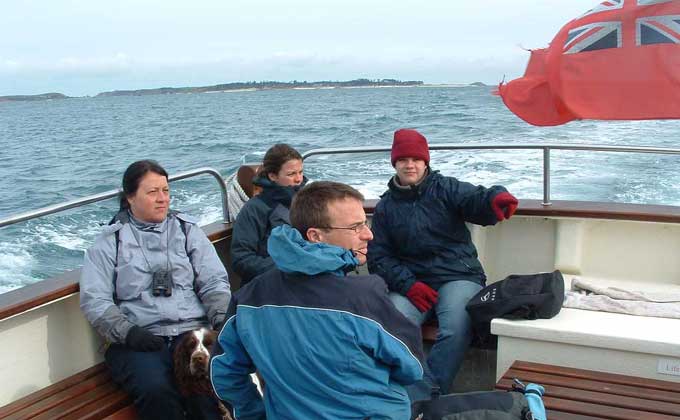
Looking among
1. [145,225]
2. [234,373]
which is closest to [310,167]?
[145,225]

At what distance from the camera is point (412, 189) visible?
375 centimetres

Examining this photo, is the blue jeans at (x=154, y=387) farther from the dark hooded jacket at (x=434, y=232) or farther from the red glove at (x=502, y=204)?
the red glove at (x=502, y=204)

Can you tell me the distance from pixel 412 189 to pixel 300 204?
6.06 ft

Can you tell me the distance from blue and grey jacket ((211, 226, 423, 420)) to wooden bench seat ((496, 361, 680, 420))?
97 centimetres

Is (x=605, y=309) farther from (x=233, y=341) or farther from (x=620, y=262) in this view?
(x=233, y=341)

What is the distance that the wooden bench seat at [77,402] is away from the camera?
2.86 m

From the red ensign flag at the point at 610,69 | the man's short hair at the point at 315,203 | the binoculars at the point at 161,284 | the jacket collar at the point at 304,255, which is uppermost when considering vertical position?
the red ensign flag at the point at 610,69

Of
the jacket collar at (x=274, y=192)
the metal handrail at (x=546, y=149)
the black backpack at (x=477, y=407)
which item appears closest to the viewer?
the black backpack at (x=477, y=407)

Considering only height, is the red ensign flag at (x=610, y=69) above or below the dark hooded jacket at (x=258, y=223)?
above

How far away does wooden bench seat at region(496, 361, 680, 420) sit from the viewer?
256 centimetres

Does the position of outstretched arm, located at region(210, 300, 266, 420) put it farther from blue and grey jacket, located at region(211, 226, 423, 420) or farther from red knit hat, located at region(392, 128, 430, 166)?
red knit hat, located at region(392, 128, 430, 166)

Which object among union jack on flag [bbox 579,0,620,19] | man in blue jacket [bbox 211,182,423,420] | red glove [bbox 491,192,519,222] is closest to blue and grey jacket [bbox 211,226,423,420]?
man in blue jacket [bbox 211,182,423,420]

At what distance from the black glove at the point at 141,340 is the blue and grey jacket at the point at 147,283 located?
0.03m

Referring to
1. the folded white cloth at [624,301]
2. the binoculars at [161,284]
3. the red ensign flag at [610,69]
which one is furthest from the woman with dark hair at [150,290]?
the folded white cloth at [624,301]
